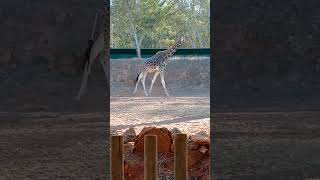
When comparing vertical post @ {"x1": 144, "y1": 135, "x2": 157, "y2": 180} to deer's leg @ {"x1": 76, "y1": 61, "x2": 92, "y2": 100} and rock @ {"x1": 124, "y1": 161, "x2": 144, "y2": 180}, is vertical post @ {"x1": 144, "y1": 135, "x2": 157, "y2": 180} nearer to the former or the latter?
deer's leg @ {"x1": 76, "y1": 61, "x2": 92, "y2": 100}

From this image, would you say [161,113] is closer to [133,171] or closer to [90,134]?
[133,171]

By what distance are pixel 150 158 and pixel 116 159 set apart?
15 cm

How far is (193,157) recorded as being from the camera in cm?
358

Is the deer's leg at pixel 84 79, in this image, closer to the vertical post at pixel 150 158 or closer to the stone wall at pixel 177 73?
the vertical post at pixel 150 158

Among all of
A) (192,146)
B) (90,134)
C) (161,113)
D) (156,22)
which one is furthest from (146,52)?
(90,134)

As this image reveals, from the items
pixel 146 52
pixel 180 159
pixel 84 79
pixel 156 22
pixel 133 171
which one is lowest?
pixel 133 171

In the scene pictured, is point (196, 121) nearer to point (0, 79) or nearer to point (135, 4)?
point (0, 79)

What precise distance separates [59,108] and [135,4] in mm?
11818

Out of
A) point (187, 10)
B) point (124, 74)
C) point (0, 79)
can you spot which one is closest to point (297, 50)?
point (0, 79)

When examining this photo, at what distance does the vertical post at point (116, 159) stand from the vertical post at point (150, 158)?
11 cm

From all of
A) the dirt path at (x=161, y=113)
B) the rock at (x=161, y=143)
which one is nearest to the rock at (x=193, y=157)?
the rock at (x=161, y=143)

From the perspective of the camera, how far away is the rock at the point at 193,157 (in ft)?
11.7

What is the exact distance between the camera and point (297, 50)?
225 cm

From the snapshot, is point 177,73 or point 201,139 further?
→ point 177,73
